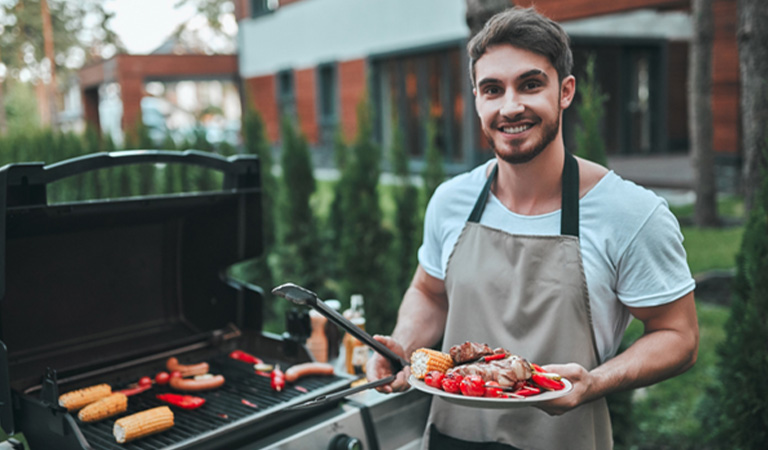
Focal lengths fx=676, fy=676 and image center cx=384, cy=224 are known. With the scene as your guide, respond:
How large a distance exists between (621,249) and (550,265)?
0.60ft

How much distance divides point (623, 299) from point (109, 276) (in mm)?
1672

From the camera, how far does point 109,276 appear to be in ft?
7.65

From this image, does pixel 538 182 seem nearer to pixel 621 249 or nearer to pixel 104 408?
pixel 621 249

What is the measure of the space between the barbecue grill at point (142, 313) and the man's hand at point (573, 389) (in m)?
0.67

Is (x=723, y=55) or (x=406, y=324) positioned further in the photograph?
(x=723, y=55)

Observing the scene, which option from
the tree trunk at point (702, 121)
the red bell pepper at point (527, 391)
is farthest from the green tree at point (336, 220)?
the tree trunk at point (702, 121)

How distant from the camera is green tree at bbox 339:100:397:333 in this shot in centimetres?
491

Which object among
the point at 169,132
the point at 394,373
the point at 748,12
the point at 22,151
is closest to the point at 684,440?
the point at 748,12

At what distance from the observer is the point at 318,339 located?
2715 mm

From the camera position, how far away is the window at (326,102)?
56.6 ft

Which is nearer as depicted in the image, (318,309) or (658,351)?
(318,309)

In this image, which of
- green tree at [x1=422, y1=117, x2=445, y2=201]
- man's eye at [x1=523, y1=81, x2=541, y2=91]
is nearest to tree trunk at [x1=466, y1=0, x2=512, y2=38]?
green tree at [x1=422, y1=117, x2=445, y2=201]

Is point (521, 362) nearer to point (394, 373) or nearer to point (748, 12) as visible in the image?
point (394, 373)

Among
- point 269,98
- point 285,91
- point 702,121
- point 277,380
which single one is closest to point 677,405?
point 277,380
